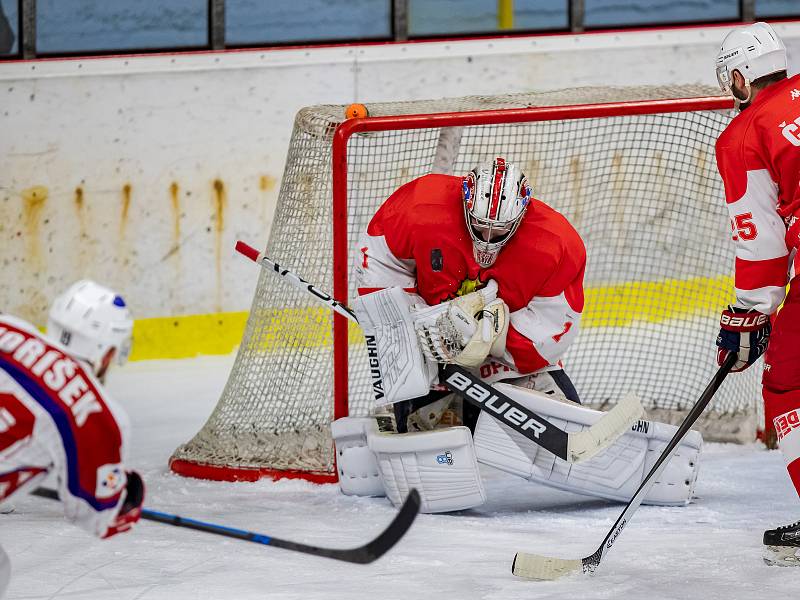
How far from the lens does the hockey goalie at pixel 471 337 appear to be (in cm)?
318

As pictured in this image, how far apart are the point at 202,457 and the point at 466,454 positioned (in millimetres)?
831

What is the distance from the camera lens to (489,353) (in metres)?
3.31

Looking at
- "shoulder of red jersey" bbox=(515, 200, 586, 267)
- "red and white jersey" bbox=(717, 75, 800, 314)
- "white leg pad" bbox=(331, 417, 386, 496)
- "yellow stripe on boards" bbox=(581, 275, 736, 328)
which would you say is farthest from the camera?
"yellow stripe on boards" bbox=(581, 275, 736, 328)

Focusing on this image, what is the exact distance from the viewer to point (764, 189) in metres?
2.61

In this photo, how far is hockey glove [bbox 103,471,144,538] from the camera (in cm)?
191

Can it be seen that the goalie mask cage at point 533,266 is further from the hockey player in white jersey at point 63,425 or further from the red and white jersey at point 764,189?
the hockey player in white jersey at point 63,425

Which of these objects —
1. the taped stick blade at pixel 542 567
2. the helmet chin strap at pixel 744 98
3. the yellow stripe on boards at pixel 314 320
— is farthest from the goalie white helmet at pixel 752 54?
the yellow stripe on boards at pixel 314 320

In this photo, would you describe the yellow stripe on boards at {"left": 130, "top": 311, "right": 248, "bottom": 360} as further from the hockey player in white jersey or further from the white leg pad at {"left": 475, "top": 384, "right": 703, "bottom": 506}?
the hockey player in white jersey

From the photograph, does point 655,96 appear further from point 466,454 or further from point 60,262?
point 60,262

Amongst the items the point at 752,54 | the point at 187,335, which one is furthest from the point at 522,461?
the point at 187,335

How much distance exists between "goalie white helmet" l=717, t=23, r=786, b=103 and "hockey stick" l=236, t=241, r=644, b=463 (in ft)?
2.84

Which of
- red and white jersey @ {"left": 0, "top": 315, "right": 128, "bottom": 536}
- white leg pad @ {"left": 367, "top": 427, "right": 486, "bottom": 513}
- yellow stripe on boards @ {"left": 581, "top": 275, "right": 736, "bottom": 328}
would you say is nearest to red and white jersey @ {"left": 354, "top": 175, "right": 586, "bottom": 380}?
white leg pad @ {"left": 367, "top": 427, "right": 486, "bottom": 513}

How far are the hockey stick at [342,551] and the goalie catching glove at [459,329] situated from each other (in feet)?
3.61

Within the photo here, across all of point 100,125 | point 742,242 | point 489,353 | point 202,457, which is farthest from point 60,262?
point 742,242
